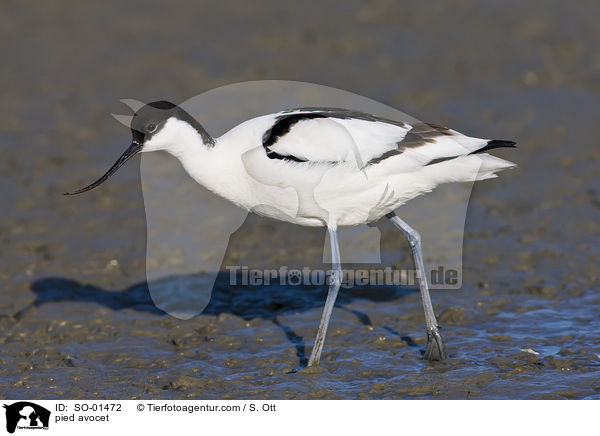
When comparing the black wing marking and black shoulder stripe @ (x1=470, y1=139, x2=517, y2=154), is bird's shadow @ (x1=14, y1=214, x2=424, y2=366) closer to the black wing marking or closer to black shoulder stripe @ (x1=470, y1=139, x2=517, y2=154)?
the black wing marking

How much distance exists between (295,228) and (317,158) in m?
3.12

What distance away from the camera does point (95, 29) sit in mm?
14547

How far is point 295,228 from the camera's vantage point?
1020cm

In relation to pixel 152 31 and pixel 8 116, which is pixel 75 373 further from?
pixel 152 31

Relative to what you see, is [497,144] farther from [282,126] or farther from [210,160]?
[210,160]

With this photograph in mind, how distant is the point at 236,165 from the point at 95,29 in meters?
8.06

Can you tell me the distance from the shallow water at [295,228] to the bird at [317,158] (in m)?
1.01

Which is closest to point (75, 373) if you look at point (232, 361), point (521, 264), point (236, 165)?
point (232, 361)
